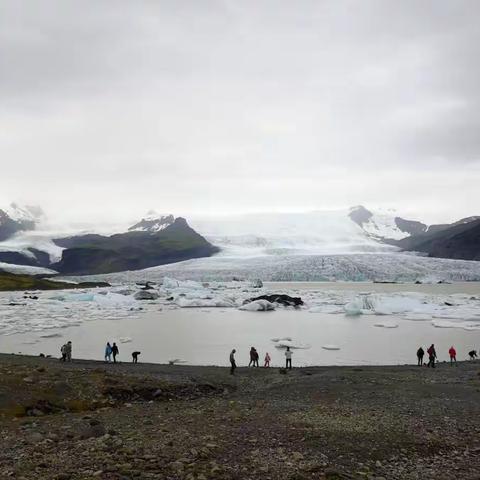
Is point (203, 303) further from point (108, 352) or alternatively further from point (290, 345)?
point (108, 352)

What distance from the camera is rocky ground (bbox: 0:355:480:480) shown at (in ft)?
25.7

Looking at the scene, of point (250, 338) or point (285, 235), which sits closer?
point (250, 338)

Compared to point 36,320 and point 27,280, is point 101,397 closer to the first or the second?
point 36,320

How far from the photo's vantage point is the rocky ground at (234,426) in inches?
308

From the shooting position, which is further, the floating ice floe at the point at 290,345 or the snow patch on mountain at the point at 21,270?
the snow patch on mountain at the point at 21,270

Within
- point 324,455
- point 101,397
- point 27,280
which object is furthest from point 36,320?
point 27,280

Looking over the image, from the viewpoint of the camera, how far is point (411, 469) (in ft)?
26.2

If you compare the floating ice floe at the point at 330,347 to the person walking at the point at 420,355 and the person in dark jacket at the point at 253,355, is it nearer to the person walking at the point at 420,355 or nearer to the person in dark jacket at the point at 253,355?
the person walking at the point at 420,355

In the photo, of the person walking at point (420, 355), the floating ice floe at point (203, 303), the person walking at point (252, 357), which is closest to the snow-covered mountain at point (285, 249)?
the floating ice floe at point (203, 303)

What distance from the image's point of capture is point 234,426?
34.0ft

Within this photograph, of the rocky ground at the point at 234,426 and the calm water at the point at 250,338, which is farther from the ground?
the rocky ground at the point at 234,426

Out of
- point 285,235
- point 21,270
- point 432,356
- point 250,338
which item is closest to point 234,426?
point 432,356

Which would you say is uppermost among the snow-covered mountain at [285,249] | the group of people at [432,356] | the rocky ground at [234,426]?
the snow-covered mountain at [285,249]

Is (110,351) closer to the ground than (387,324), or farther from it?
farther from it
